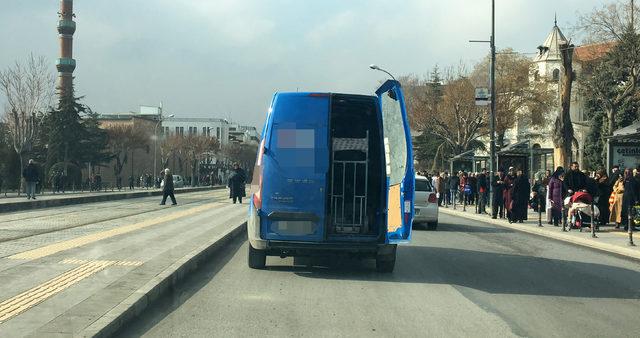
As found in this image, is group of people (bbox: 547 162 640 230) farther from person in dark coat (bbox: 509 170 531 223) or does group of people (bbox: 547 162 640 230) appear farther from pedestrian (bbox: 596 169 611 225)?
person in dark coat (bbox: 509 170 531 223)

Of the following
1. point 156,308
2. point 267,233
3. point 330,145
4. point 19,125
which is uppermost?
Answer: point 19,125

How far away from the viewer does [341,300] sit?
7.82m

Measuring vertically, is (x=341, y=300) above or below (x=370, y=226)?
below

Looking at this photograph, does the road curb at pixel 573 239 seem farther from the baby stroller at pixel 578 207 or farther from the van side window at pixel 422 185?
the van side window at pixel 422 185

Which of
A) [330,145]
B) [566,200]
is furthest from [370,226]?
[566,200]

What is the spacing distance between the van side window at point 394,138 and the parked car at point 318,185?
0.05 ft

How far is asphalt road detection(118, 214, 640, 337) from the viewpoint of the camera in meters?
6.40

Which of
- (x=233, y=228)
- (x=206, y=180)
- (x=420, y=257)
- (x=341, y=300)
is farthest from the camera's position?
(x=206, y=180)

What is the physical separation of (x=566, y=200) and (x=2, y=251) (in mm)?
14956

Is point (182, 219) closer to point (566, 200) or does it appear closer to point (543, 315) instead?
point (566, 200)

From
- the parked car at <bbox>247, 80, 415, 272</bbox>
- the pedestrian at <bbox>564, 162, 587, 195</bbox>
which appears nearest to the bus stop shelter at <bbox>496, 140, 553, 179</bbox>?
the pedestrian at <bbox>564, 162, 587, 195</bbox>

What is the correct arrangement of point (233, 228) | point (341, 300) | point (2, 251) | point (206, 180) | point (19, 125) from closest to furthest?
point (341, 300), point (2, 251), point (233, 228), point (19, 125), point (206, 180)

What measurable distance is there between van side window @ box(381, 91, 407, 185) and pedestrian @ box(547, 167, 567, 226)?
39.3 feet

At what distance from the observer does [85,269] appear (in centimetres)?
903
